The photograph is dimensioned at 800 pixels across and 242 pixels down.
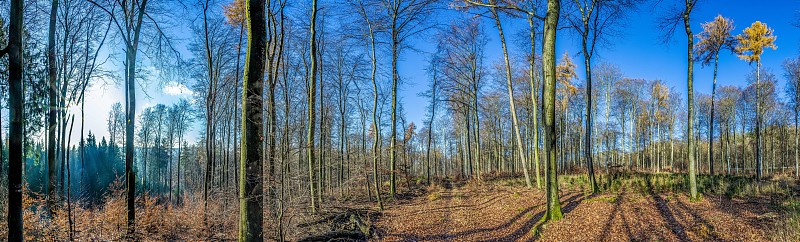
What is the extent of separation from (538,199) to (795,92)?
2294cm

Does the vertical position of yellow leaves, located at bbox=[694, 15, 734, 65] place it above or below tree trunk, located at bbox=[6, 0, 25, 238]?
above

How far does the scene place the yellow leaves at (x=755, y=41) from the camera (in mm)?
17781

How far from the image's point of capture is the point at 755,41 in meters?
18.1

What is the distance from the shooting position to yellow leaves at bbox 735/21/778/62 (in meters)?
17.8

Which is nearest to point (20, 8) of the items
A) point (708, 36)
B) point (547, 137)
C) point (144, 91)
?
point (144, 91)

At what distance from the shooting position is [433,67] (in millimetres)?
21750

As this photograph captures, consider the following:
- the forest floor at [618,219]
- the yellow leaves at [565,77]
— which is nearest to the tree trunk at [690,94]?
the forest floor at [618,219]

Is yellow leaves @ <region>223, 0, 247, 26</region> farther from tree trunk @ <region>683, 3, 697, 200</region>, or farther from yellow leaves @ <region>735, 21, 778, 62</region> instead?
Answer: yellow leaves @ <region>735, 21, 778, 62</region>

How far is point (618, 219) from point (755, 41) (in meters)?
18.6

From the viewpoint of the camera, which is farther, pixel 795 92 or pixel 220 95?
pixel 795 92

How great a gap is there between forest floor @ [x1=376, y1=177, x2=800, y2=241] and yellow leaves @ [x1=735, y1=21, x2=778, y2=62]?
403 inches

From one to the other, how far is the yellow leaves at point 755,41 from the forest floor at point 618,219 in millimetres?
10230

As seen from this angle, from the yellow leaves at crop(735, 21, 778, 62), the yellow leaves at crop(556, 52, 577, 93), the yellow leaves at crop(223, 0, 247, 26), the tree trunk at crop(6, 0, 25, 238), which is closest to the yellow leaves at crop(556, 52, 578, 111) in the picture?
the yellow leaves at crop(556, 52, 577, 93)

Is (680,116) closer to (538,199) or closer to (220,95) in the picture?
(538,199)
